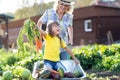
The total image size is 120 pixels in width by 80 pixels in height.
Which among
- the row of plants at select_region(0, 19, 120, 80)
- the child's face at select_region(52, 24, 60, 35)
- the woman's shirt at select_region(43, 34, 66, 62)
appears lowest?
the row of plants at select_region(0, 19, 120, 80)

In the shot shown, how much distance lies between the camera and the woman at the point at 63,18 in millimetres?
6516

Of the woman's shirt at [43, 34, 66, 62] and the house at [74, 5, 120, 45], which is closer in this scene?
the woman's shirt at [43, 34, 66, 62]

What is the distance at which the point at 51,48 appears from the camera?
19.9 feet

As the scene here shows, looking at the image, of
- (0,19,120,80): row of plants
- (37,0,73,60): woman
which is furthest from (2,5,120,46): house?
(37,0,73,60): woman

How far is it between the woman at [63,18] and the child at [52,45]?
0.40m

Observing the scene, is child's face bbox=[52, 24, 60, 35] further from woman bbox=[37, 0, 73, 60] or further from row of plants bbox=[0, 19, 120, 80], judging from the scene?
row of plants bbox=[0, 19, 120, 80]

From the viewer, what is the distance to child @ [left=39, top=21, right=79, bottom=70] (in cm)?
596

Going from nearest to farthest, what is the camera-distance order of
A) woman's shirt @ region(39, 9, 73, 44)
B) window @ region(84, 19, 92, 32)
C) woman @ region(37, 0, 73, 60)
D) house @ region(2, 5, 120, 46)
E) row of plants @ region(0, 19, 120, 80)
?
woman @ region(37, 0, 73, 60) < woman's shirt @ region(39, 9, 73, 44) < row of plants @ region(0, 19, 120, 80) < house @ region(2, 5, 120, 46) < window @ region(84, 19, 92, 32)

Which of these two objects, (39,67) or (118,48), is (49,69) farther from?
(118,48)

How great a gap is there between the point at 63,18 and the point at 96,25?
2569 cm

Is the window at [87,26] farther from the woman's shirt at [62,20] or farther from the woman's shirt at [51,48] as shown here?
the woman's shirt at [51,48]

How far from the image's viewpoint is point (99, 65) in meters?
9.45

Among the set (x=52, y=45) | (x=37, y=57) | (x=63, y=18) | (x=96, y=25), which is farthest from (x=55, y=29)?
(x=96, y=25)

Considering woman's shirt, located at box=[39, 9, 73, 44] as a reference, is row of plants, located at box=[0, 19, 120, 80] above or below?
below
